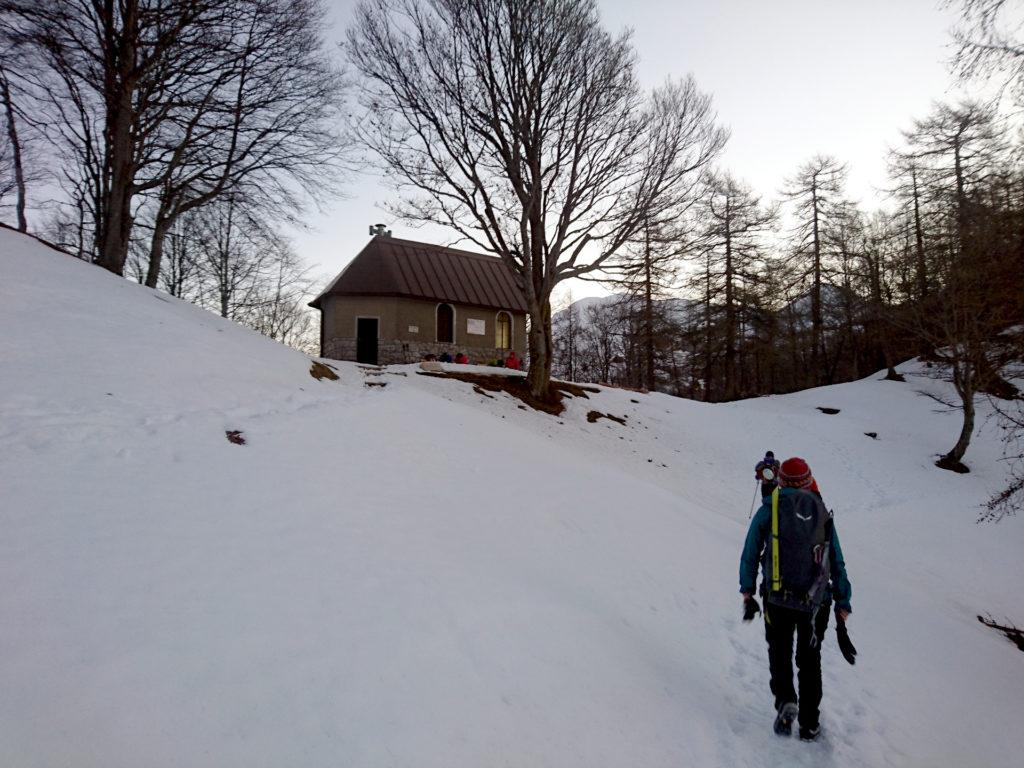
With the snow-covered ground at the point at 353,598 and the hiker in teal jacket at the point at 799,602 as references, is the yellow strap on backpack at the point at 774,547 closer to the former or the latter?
the hiker in teal jacket at the point at 799,602

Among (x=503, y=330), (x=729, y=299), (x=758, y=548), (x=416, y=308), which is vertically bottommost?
(x=758, y=548)

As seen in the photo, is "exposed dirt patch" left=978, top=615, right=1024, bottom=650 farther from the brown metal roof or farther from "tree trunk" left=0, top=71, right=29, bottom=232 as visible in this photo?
"tree trunk" left=0, top=71, right=29, bottom=232

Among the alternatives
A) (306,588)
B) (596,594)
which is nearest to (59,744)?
(306,588)

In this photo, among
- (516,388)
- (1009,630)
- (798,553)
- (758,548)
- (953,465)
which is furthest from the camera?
(516,388)

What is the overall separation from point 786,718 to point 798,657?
402 mm

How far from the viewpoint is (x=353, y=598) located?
→ 11.2 ft

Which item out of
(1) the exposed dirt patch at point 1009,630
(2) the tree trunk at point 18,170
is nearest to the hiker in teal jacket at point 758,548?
(1) the exposed dirt patch at point 1009,630

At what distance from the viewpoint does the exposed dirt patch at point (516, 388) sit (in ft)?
48.5

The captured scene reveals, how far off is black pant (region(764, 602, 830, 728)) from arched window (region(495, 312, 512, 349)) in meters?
23.1

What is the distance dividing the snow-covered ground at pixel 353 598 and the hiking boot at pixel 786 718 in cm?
8

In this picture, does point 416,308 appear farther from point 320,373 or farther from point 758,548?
point 758,548

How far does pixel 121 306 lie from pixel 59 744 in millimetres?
7974

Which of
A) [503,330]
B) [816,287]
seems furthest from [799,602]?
[816,287]

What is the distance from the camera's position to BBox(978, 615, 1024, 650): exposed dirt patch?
270 inches
